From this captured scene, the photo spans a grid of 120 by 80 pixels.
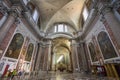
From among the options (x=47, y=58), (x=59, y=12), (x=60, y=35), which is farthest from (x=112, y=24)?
(x=59, y=12)

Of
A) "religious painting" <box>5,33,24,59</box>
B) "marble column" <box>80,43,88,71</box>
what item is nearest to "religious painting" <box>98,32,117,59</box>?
"marble column" <box>80,43,88,71</box>

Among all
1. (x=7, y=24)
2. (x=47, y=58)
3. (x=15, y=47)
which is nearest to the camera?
(x=7, y=24)

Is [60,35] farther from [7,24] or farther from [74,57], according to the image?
[7,24]

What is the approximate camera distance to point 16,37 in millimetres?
7500

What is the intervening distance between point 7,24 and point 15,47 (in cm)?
229

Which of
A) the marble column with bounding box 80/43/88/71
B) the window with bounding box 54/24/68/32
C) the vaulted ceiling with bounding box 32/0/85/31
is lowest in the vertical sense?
the marble column with bounding box 80/43/88/71

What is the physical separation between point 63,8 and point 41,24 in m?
5.28

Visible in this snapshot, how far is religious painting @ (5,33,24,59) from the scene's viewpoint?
6.66 meters

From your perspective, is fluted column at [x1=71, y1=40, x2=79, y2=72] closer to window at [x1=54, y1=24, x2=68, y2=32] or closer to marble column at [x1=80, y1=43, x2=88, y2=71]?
marble column at [x1=80, y1=43, x2=88, y2=71]

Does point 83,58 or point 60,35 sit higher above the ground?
point 60,35

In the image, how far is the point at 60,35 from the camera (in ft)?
46.7

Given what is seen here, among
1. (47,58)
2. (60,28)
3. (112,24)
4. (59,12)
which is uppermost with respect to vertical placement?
(59,12)

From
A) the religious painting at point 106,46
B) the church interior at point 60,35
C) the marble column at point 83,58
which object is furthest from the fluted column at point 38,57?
the religious painting at point 106,46

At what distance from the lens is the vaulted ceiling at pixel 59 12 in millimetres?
12320
